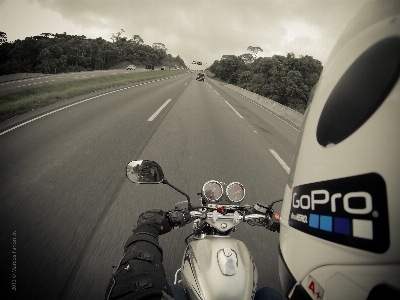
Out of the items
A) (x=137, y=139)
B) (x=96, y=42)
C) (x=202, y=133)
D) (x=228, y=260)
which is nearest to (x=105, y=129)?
(x=137, y=139)

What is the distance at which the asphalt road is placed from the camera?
8.39ft

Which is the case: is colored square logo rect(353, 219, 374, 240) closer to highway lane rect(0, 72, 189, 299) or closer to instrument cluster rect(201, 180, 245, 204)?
instrument cluster rect(201, 180, 245, 204)

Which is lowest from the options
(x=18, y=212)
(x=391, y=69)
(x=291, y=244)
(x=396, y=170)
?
(x=18, y=212)

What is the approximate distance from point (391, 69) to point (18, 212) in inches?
174

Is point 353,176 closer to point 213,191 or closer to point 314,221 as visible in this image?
point 314,221

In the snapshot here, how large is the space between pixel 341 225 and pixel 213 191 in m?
1.17

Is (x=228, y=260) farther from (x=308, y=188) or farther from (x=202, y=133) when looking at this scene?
(x=202, y=133)

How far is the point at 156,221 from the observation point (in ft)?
5.25

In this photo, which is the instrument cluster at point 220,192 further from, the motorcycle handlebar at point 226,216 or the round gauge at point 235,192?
the motorcycle handlebar at point 226,216

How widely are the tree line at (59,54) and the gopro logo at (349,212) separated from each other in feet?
210

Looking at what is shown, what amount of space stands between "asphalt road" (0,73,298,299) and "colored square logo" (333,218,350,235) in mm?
2176

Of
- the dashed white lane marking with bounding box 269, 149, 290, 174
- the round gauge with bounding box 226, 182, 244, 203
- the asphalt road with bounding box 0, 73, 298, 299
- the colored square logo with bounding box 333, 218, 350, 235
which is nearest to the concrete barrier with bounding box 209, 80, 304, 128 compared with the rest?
the dashed white lane marking with bounding box 269, 149, 290, 174

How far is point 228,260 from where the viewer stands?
144 centimetres

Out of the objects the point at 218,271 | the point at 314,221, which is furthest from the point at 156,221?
the point at 314,221
